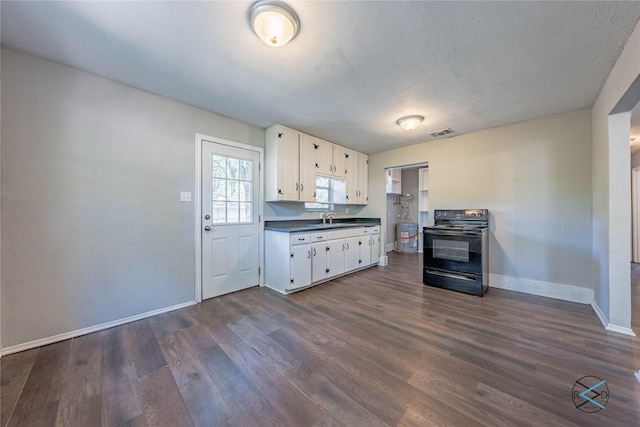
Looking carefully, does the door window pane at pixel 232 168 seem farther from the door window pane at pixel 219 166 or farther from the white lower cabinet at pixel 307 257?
the white lower cabinet at pixel 307 257

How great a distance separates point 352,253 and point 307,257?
1.05 metres

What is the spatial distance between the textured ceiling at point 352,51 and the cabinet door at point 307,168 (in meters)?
0.88

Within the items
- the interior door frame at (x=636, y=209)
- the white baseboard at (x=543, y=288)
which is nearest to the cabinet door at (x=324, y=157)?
the white baseboard at (x=543, y=288)

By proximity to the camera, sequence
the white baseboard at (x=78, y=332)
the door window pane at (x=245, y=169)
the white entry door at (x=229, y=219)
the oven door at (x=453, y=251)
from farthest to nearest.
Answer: the door window pane at (x=245, y=169) < the oven door at (x=453, y=251) < the white entry door at (x=229, y=219) < the white baseboard at (x=78, y=332)

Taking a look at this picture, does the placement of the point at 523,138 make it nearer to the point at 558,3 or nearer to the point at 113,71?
the point at 558,3

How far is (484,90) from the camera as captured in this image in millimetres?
2365

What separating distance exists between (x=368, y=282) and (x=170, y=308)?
2641mm

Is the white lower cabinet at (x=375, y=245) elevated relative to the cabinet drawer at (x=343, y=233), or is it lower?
lower

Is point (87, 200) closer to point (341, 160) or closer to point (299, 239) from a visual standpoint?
point (299, 239)

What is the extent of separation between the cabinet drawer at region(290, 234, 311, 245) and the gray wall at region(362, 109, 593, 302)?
7.68ft

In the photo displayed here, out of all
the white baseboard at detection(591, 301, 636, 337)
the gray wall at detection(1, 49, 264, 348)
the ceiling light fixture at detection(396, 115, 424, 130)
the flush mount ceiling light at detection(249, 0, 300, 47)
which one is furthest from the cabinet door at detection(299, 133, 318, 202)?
the white baseboard at detection(591, 301, 636, 337)

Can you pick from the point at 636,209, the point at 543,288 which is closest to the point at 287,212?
the point at 543,288

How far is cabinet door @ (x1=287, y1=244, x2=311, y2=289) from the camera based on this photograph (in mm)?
3084

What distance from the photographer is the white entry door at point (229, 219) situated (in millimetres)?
2879
